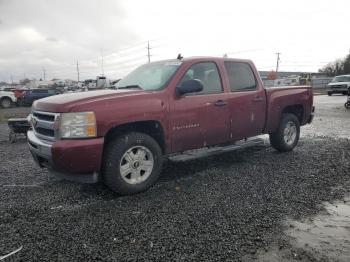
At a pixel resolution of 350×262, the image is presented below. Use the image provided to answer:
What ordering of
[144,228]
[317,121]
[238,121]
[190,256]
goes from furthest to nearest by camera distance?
1. [317,121]
2. [238,121]
3. [144,228]
4. [190,256]

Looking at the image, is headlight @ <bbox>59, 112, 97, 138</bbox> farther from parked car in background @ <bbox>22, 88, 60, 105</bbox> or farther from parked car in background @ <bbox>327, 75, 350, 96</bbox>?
parked car in background @ <bbox>327, 75, 350, 96</bbox>

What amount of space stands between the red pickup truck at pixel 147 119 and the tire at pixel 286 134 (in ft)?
1.62

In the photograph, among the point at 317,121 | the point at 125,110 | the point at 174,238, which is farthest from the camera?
the point at 317,121

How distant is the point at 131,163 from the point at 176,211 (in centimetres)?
99

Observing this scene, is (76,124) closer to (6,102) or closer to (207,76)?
(207,76)

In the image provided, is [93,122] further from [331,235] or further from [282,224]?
[331,235]

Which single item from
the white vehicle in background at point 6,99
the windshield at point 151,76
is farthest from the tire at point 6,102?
the windshield at point 151,76

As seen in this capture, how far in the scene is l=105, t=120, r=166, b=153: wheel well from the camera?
464 centimetres

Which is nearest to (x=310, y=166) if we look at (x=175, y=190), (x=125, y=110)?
(x=175, y=190)

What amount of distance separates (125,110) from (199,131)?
1.36m

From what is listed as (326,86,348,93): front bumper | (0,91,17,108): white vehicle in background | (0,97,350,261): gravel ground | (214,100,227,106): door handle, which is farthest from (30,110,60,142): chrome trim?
(326,86,348,93): front bumper

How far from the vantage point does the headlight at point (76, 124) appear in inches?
167

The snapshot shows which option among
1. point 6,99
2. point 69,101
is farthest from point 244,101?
point 6,99

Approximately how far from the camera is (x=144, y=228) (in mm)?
3666
